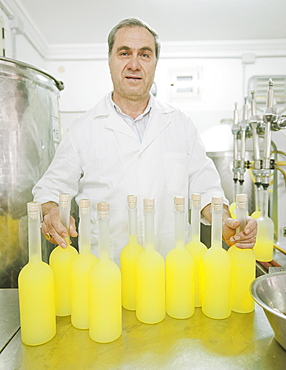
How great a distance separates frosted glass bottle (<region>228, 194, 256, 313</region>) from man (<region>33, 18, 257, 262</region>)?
582 millimetres

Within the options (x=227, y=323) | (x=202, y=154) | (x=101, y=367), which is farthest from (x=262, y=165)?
(x=101, y=367)

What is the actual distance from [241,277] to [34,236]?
561 mm

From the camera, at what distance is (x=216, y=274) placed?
85cm

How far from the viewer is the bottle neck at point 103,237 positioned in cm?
75

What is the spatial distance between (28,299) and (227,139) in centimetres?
241

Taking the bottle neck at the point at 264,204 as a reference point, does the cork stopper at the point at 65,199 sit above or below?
above

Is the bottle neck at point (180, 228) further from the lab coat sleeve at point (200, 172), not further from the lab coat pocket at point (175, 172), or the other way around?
the lab coat pocket at point (175, 172)

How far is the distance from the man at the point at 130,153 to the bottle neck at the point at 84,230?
27.9 inches

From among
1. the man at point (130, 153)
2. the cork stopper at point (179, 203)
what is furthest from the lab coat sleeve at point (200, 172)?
the cork stopper at point (179, 203)

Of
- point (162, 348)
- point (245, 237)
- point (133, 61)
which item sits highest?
point (133, 61)

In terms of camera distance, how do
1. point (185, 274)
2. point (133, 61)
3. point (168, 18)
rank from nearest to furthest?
point (185, 274) → point (133, 61) → point (168, 18)

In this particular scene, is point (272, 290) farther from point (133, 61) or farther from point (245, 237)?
point (133, 61)

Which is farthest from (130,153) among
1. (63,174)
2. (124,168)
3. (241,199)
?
(241,199)

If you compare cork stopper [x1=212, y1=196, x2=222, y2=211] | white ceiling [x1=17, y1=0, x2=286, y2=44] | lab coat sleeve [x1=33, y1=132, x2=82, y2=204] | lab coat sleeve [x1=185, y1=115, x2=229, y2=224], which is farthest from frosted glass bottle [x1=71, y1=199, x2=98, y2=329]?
white ceiling [x1=17, y1=0, x2=286, y2=44]
